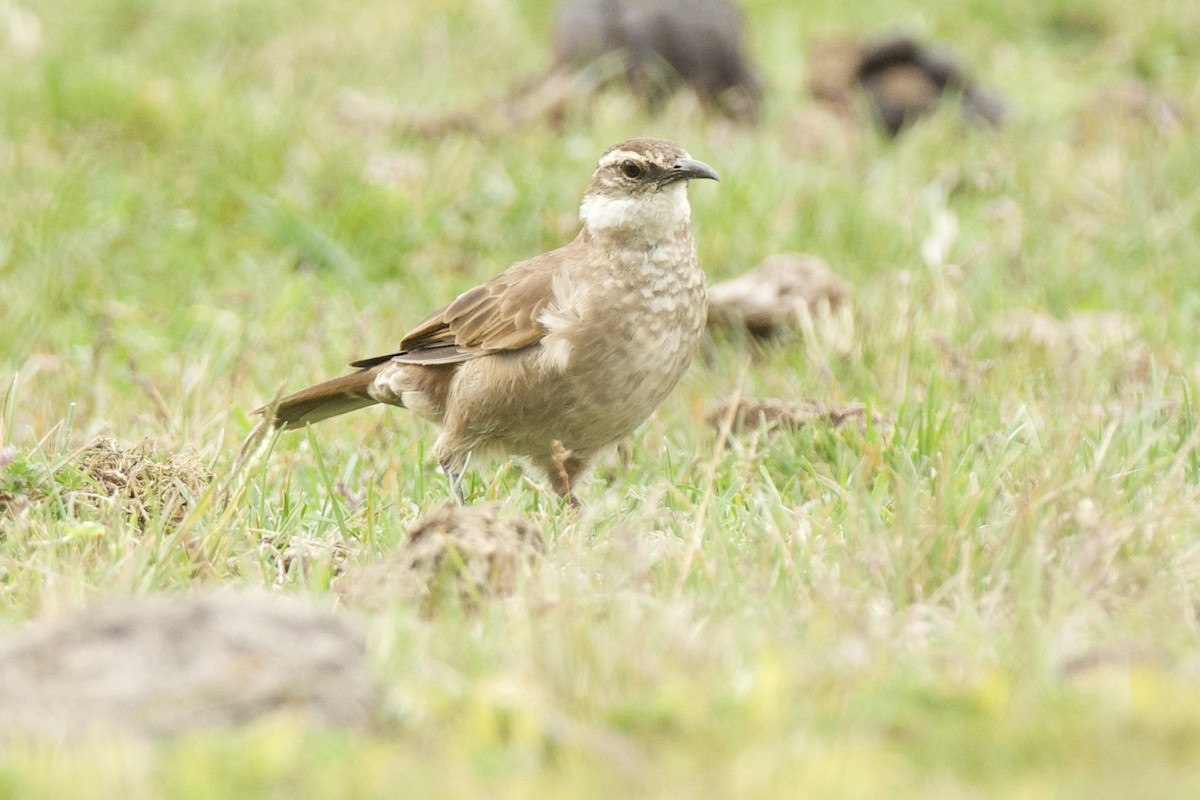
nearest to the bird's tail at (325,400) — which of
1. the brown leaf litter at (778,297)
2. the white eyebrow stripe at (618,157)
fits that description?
the white eyebrow stripe at (618,157)

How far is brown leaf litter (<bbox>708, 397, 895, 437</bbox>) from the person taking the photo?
5.22 m

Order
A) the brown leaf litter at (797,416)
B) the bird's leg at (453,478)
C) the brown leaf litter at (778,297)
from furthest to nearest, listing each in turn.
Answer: the brown leaf litter at (778,297) → the brown leaf litter at (797,416) → the bird's leg at (453,478)

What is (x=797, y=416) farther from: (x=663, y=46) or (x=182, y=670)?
(x=663, y=46)

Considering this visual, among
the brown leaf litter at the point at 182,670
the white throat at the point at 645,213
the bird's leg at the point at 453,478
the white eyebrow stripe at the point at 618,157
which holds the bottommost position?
the bird's leg at the point at 453,478

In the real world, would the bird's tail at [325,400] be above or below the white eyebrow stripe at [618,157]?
below

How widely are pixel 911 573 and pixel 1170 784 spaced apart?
4.23ft

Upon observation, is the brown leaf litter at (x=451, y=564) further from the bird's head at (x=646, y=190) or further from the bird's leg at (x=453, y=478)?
the bird's head at (x=646, y=190)

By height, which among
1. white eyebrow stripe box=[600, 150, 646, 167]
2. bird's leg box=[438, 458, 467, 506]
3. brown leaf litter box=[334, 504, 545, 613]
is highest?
white eyebrow stripe box=[600, 150, 646, 167]

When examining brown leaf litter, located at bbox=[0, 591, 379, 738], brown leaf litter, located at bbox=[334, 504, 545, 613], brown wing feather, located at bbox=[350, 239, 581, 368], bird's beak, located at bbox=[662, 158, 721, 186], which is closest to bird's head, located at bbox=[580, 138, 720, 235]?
bird's beak, located at bbox=[662, 158, 721, 186]

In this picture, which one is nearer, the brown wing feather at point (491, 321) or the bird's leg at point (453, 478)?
the bird's leg at point (453, 478)

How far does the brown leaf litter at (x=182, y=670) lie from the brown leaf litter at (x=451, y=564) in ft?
2.30

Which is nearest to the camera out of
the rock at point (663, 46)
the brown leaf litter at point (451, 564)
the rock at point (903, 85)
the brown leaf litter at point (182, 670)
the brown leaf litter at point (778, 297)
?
the brown leaf litter at point (182, 670)

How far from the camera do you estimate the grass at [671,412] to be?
9.04 ft

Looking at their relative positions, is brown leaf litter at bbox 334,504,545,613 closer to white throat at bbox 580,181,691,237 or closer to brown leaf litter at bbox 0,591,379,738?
brown leaf litter at bbox 0,591,379,738
